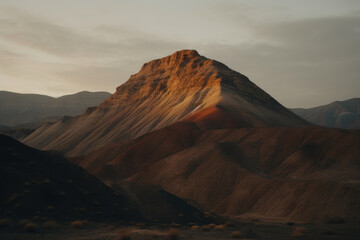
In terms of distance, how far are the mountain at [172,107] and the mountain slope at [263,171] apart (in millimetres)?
16080

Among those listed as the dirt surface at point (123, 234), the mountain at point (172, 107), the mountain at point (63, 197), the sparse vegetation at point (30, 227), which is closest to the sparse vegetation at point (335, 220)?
the dirt surface at point (123, 234)

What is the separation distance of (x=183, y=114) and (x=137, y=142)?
63.7 ft

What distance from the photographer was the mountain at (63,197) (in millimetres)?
20859

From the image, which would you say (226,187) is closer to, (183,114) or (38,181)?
(38,181)

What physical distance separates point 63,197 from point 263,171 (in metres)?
25.3

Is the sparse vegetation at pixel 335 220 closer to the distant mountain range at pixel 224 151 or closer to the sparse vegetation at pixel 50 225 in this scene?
the distant mountain range at pixel 224 151

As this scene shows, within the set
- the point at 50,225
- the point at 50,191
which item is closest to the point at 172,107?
the point at 50,191

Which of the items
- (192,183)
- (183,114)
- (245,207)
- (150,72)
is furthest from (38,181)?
(150,72)

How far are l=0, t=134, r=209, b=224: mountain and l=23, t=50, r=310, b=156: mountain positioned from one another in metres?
39.0

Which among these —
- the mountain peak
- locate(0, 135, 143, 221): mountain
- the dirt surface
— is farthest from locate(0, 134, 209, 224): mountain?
the mountain peak

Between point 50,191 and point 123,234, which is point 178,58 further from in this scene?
point 123,234

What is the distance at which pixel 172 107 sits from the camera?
90688 millimetres

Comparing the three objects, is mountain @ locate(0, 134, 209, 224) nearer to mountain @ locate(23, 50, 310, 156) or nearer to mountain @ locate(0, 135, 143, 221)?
mountain @ locate(0, 135, 143, 221)

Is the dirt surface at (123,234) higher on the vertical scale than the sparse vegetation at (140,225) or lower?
higher
